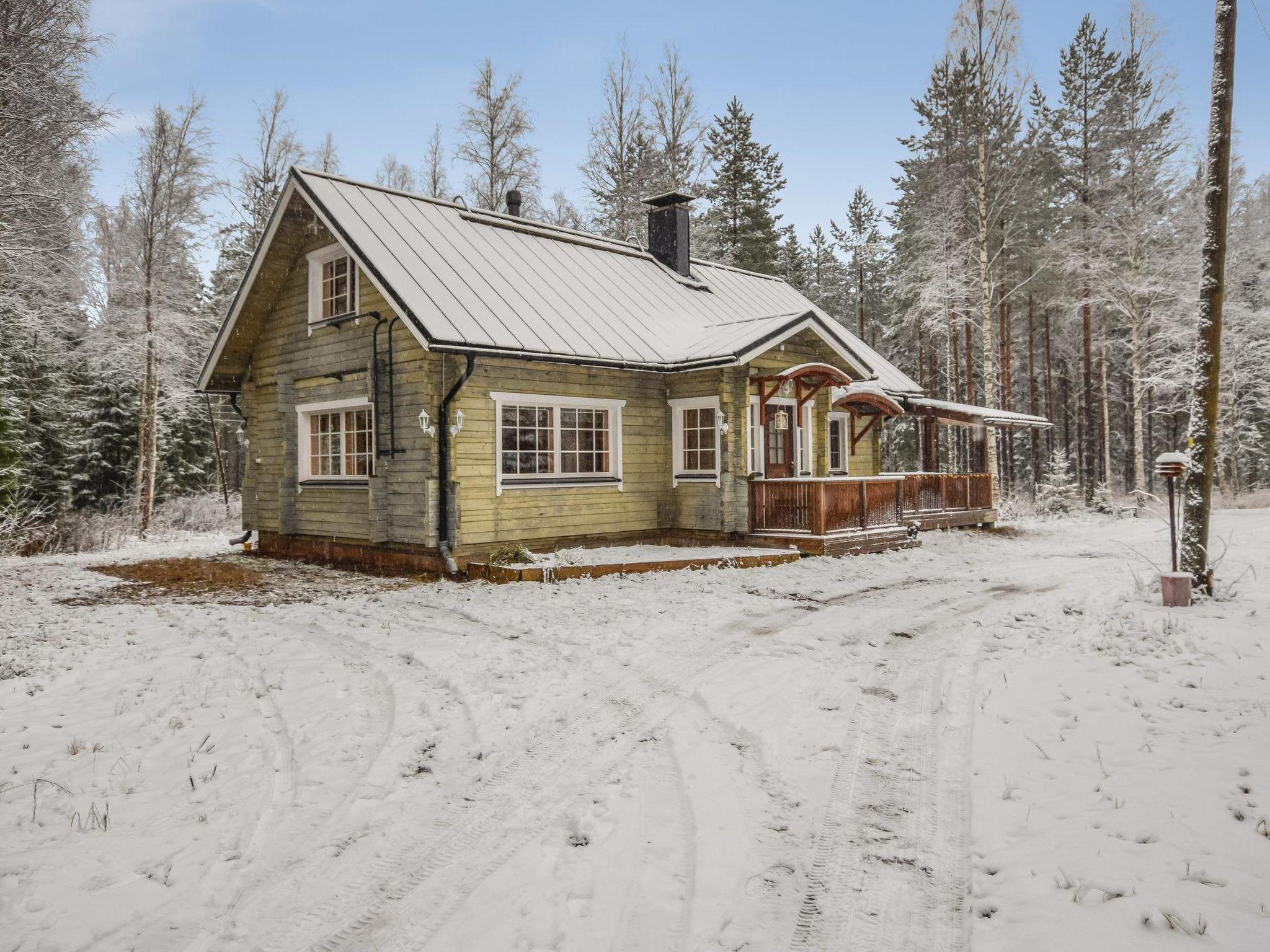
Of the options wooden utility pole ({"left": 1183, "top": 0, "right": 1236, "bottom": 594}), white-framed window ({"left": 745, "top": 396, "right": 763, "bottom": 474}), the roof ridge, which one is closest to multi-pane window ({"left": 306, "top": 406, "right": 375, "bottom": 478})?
the roof ridge

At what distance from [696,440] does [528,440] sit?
131 inches

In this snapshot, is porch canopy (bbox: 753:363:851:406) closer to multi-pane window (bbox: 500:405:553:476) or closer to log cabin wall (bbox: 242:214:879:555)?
log cabin wall (bbox: 242:214:879:555)

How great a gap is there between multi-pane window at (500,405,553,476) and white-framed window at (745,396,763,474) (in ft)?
11.8

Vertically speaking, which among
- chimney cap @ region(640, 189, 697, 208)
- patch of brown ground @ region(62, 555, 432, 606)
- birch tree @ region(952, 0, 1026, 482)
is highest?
birch tree @ region(952, 0, 1026, 482)

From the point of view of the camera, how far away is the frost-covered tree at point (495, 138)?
24.1m

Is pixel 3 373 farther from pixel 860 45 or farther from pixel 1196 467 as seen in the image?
pixel 860 45

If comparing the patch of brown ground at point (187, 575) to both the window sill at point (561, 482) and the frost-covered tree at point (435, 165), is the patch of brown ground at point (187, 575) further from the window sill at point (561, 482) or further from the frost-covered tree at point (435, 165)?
the frost-covered tree at point (435, 165)

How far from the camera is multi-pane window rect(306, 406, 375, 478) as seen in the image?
522 inches

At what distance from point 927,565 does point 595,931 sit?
11012mm

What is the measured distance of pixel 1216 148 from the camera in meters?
8.65

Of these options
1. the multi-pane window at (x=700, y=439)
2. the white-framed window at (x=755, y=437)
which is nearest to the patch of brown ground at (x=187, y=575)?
the multi-pane window at (x=700, y=439)

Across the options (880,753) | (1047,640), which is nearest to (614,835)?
(880,753)

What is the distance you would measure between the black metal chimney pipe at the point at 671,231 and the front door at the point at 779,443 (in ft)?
16.7

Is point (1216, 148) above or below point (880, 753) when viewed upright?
above
